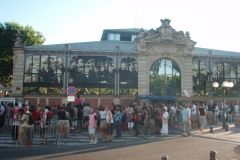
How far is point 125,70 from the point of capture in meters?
33.5

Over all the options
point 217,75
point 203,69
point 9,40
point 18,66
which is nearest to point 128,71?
point 203,69

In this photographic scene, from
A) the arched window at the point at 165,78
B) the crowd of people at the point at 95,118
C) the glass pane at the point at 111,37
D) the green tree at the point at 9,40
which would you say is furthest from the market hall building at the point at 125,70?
the crowd of people at the point at 95,118

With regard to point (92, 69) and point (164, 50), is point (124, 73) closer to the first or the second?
point (92, 69)

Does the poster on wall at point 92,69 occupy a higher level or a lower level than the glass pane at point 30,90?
higher

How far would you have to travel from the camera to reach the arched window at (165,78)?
34.1 m

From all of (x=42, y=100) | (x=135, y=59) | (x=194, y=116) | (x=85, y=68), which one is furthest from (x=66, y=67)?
(x=194, y=116)

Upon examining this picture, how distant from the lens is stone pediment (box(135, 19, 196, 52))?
3384 cm

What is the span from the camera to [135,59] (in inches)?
1334

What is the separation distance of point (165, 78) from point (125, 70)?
550 centimetres

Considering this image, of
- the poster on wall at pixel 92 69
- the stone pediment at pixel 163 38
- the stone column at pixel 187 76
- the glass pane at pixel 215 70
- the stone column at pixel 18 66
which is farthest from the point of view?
the glass pane at pixel 215 70

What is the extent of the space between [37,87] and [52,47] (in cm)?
547

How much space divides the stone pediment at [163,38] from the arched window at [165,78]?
2561mm

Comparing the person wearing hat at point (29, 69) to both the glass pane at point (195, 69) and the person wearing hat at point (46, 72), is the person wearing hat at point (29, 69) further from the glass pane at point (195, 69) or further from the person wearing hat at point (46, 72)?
the glass pane at point (195, 69)

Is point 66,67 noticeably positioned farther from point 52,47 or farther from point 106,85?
point 106,85
